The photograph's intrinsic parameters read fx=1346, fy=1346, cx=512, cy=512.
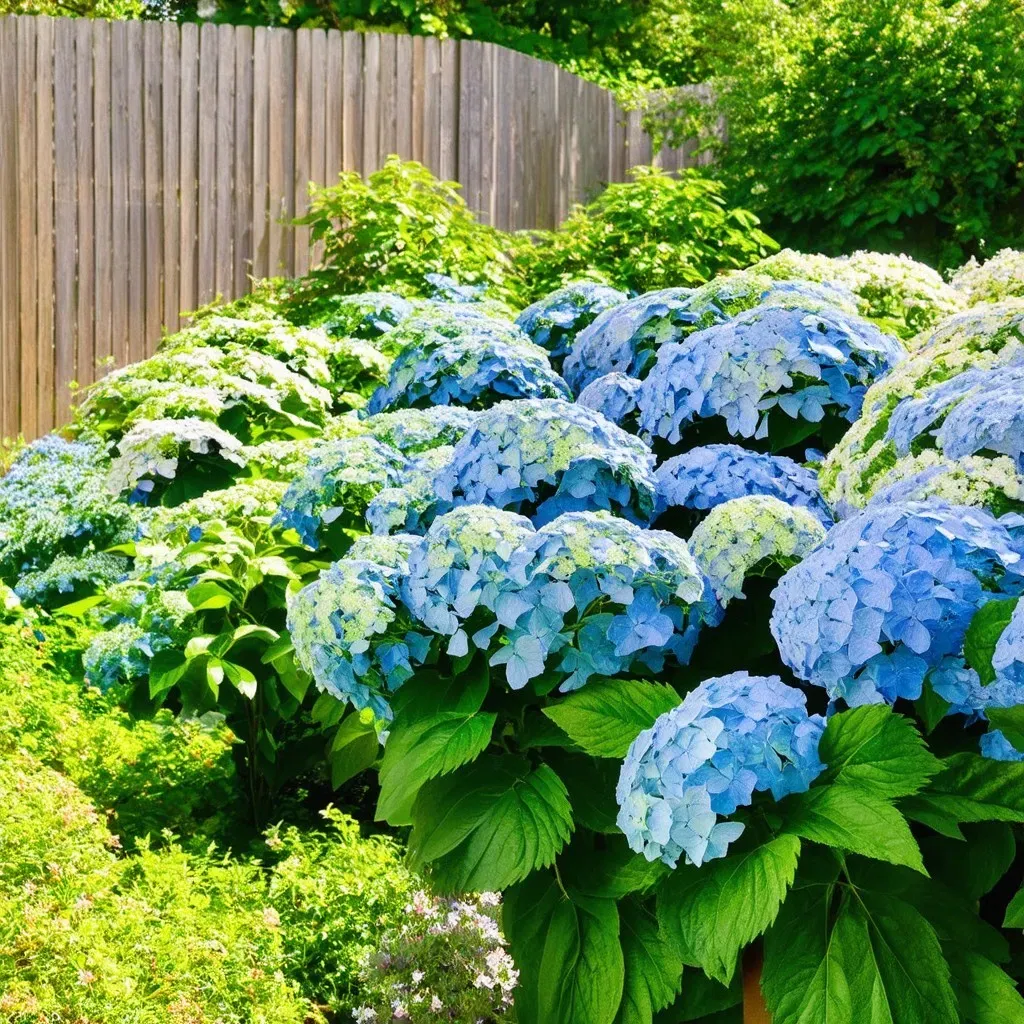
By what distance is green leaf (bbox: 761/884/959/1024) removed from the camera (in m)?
1.53

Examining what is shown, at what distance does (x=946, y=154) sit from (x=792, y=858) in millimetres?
7682

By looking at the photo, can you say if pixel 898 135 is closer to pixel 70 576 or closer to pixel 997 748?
pixel 70 576

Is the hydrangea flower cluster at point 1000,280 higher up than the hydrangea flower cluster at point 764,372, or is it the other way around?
the hydrangea flower cluster at point 1000,280

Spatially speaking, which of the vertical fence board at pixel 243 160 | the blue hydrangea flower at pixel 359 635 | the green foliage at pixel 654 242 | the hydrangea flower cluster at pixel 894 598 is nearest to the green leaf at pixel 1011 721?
the hydrangea flower cluster at pixel 894 598

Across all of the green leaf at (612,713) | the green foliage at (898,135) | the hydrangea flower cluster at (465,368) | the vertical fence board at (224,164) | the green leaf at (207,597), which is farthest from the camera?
the green foliage at (898,135)

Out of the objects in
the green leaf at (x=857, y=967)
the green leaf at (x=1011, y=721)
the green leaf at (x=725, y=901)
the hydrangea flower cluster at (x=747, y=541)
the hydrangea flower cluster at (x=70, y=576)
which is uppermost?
the hydrangea flower cluster at (x=747, y=541)

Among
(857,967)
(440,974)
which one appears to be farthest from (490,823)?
(440,974)

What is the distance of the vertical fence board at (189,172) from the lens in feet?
25.0

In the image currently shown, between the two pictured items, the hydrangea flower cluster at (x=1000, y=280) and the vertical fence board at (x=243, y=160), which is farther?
the vertical fence board at (x=243, y=160)

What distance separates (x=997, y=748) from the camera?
5.39ft

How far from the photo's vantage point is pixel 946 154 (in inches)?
328

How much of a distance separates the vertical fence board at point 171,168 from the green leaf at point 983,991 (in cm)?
660

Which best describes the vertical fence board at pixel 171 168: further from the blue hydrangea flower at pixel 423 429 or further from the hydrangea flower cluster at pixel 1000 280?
the hydrangea flower cluster at pixel 1000 280

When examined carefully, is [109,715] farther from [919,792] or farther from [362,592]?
[919,792]
